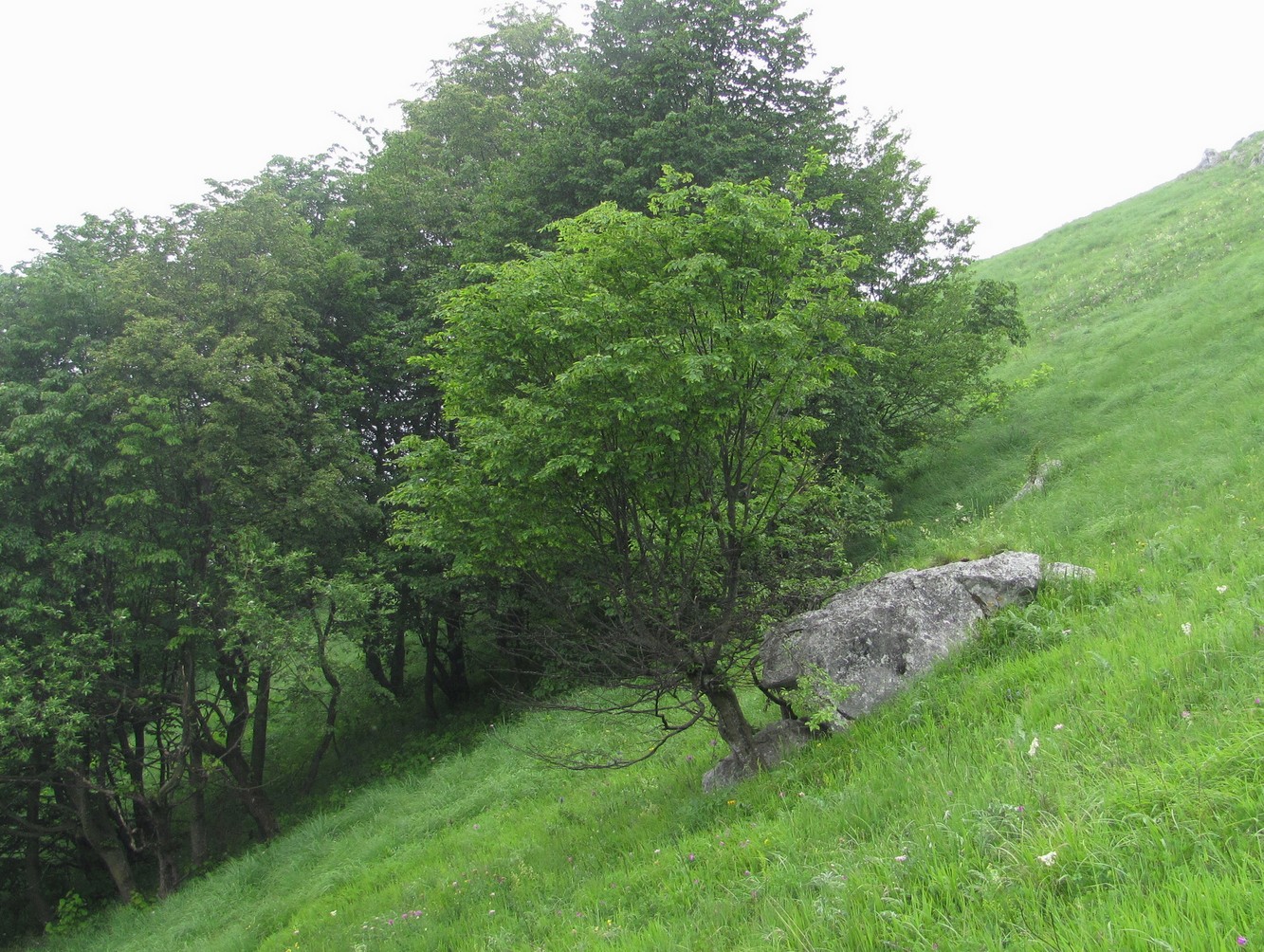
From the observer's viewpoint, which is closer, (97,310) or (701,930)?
(701,930)

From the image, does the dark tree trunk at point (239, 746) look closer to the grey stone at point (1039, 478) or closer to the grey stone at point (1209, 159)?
the grey stone at point (1039, 478)

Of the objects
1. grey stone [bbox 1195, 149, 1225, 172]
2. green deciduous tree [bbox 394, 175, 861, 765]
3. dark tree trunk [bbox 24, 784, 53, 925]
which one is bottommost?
dark tree trunk [bbox 24, 784, 53, 925]

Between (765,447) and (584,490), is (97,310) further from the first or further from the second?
(765,447)

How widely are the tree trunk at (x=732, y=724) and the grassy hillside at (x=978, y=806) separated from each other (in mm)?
553

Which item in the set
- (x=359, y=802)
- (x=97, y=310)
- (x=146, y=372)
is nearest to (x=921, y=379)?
(x=359, y=802)

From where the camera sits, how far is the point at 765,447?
752 centimetres

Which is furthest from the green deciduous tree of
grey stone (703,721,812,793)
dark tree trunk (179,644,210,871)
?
dark tree trunk (179,644,210,871)

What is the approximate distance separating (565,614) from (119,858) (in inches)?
654

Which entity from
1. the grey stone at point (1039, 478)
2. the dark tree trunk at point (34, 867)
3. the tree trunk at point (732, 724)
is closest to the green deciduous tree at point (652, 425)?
the tree trunk at point (732, 724)

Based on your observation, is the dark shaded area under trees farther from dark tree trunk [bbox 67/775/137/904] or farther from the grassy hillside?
the grassy hillside

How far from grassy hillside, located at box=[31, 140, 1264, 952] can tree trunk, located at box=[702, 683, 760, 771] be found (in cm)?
55

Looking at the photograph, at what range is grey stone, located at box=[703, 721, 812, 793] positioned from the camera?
24.6 ft

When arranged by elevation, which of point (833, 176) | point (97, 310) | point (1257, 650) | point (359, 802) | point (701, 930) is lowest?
point (359, 802)

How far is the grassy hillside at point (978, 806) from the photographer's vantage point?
345 cm
